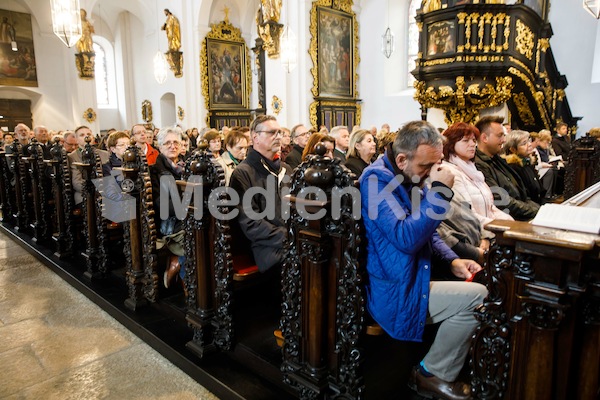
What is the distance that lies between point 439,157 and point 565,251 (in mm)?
830

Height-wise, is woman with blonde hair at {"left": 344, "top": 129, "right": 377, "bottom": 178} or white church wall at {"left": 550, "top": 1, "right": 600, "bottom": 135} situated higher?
white church wall at {"left": 550, "top": 1, "right": 600, "bottom": 135}

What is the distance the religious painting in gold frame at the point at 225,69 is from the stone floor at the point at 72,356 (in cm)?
1159

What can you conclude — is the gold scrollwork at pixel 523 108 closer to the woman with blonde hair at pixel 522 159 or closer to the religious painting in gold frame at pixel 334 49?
the woman with blonde hair at pixel 522 159

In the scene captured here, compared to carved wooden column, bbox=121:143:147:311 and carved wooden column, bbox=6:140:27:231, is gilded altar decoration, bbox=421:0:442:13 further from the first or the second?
carved wooden column, bbox=6:140:27:231

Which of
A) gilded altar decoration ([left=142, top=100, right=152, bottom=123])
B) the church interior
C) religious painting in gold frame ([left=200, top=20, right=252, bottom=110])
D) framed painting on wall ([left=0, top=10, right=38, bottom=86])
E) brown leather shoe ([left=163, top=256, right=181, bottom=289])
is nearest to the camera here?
the church interior

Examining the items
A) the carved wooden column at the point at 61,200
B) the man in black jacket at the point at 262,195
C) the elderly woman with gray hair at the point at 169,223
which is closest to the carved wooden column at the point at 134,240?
the elderly woman with gray hair at the point at 169,223

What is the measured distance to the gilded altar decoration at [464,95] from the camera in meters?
7.89

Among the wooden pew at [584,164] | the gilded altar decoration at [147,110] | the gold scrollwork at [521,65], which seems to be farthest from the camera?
the gilded altar decoration at [147,110]

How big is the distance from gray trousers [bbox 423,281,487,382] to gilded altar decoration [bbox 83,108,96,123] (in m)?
15.9

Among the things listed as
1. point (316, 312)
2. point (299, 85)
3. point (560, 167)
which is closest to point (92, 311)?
point (316, 312)

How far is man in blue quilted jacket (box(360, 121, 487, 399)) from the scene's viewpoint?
1.92m

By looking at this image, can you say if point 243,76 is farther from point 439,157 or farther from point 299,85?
point 439,157

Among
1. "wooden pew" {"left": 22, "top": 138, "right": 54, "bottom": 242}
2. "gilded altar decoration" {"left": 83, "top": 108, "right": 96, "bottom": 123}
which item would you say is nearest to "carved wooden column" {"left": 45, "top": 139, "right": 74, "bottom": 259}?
"wooden pew" {"left": 22, "top": 138, "right": 54, "bottom": 242}

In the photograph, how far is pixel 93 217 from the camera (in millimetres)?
4168
